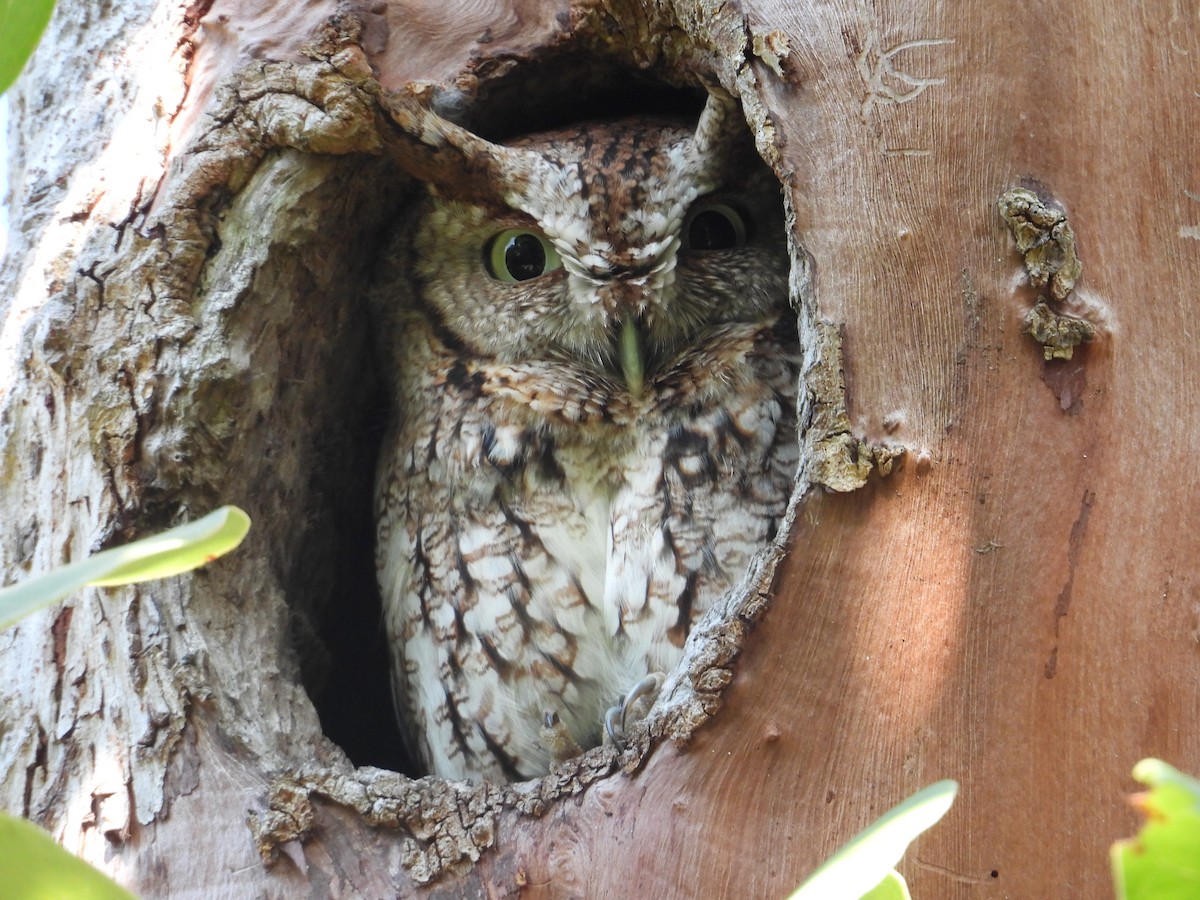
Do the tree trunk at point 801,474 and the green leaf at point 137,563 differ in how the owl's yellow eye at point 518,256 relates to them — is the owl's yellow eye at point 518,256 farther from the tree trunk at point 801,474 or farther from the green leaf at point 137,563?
the green leaf at point 137,563

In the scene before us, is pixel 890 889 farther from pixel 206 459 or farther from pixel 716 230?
pixel 716 230

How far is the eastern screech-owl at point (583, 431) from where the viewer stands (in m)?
1.99

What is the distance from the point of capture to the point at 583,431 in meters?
2.12

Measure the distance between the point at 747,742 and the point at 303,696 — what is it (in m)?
0.95

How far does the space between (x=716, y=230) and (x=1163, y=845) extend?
1.75m

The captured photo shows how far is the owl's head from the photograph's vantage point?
1.99 m

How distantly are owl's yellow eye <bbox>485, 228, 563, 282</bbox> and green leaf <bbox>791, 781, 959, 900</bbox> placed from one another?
159 centimetres

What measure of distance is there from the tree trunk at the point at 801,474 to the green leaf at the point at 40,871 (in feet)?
2.47

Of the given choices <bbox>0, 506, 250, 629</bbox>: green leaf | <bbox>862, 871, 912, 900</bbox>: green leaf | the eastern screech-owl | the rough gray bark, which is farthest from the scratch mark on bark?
<bbox>0, 506, 250, 629</bbox>: green leaf

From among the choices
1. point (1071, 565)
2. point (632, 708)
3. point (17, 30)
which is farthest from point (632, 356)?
point (17, 30)

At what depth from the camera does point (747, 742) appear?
4.41 ft

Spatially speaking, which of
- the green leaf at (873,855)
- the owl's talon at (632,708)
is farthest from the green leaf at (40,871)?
the owl's talon at (632,708)

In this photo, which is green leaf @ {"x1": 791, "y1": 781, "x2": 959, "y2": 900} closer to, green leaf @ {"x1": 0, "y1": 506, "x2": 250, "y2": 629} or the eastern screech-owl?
green leaf @ {"x1": 0, "y1": 506, "x2": 250, "y2": 629}

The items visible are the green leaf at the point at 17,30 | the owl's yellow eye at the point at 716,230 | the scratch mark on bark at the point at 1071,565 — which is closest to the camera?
the green leaf at the point at 17,30
